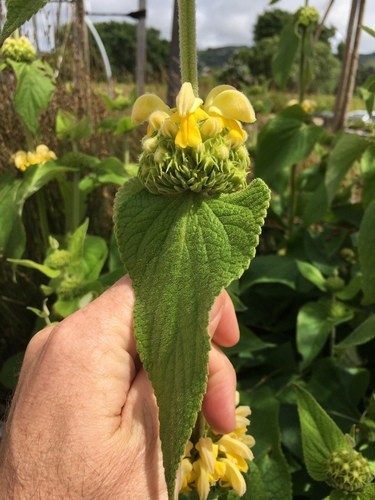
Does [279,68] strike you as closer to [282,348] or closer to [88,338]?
[282,348]

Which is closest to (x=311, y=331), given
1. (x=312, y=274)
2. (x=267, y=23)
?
(x=312, y=274)

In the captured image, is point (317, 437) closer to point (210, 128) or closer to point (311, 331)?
point (311, 331)

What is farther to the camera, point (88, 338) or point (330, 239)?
point (330, 239)

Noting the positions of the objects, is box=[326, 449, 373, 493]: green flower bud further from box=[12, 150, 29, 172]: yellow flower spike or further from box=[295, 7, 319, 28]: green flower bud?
box=[295, 7, 319, 28]: green flower bud

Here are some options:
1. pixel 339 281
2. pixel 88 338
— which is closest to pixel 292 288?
pixel 339 281

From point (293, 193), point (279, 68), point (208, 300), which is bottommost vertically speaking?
point (293, 193)

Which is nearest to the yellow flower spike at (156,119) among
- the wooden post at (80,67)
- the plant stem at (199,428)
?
the plant stem at (199,428)

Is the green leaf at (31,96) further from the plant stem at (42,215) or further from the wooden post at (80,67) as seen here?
the wooden post at (80,67)
